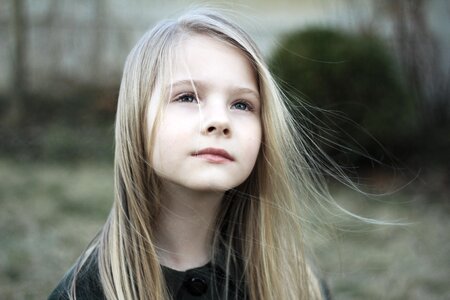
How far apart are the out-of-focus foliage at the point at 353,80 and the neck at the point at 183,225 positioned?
316 centimetres

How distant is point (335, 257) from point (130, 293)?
7.70 feet

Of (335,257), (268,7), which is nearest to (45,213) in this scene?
(335,257)

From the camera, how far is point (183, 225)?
1872 mm

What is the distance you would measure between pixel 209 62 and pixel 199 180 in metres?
0.31

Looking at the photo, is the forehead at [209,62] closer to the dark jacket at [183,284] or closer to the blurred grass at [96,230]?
the dark jacket at [183,284]

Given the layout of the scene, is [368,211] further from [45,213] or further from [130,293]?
[130,293]

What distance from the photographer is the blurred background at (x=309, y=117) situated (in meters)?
3.70

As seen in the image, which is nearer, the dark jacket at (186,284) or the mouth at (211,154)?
the mouth at (211,154)

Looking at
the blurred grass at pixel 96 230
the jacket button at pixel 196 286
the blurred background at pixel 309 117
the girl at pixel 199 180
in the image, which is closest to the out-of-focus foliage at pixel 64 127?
the blurred background at pixel 309 117

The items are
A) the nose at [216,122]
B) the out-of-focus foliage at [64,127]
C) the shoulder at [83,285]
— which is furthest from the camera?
the out-of-focus foliage at [64,127]

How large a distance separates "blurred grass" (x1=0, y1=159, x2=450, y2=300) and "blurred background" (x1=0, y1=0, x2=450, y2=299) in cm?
1

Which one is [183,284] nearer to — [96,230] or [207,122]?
[207,122]

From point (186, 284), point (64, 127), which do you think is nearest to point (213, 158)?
point (186, 284)

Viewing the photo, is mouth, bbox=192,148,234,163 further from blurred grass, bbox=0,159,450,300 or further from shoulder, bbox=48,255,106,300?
blurred grass, bbox=0,159,450,300
